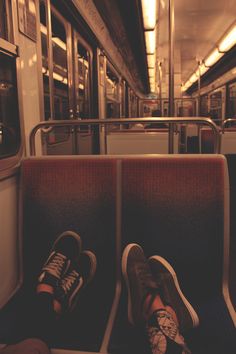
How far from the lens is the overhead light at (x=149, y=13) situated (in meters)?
4.60

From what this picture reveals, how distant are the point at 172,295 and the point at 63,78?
104 inches

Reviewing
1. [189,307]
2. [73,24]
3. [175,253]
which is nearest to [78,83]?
[73,24]

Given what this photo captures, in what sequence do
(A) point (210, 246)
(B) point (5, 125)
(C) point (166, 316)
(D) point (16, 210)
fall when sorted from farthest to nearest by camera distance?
(B) point (5, 125), (D) point (16, 210), (A) point (210, 246), (C) point (166, 316)

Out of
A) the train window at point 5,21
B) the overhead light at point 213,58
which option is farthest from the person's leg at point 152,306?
the overhead light at point 213,58

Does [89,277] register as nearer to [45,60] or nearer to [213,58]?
[45,60]

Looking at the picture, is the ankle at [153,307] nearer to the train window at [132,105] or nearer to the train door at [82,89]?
the train door at [82,89]

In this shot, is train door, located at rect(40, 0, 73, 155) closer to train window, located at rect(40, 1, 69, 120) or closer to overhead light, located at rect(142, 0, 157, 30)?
train window, located at rect(40, 1, 69, 120)

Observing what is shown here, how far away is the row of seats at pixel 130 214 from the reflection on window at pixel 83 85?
8.15ft

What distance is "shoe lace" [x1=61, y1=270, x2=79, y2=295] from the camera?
1299 millimetres

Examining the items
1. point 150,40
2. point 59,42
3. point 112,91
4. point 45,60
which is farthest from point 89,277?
point 150,40

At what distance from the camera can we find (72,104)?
3.71 meters

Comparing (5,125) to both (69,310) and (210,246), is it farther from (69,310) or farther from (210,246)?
(210,246)

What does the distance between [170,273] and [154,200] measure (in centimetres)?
33

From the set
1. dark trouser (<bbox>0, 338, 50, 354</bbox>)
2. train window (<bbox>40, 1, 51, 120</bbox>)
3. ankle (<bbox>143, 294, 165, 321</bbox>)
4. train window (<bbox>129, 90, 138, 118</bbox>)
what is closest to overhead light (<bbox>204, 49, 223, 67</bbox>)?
train window (<bbox>129, 90, 138, 118</bbox>)
